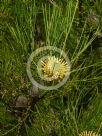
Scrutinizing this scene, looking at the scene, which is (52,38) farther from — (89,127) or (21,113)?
(89,127)

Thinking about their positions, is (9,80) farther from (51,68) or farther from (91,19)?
(91,19)

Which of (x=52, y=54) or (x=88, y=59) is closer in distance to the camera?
(x=52, y=54)

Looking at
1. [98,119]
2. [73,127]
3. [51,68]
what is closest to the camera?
[51,68]

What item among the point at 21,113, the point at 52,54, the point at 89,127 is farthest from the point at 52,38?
the point at 89,127

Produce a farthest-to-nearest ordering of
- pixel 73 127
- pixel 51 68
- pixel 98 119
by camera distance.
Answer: pixel 98 119
pixel 73 127
pixel 51 68

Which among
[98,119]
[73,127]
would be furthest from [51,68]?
[98,119]

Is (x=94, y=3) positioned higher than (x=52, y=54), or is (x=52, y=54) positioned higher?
(x=94, y=3)

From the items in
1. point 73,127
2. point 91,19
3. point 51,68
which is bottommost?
point 73,127
